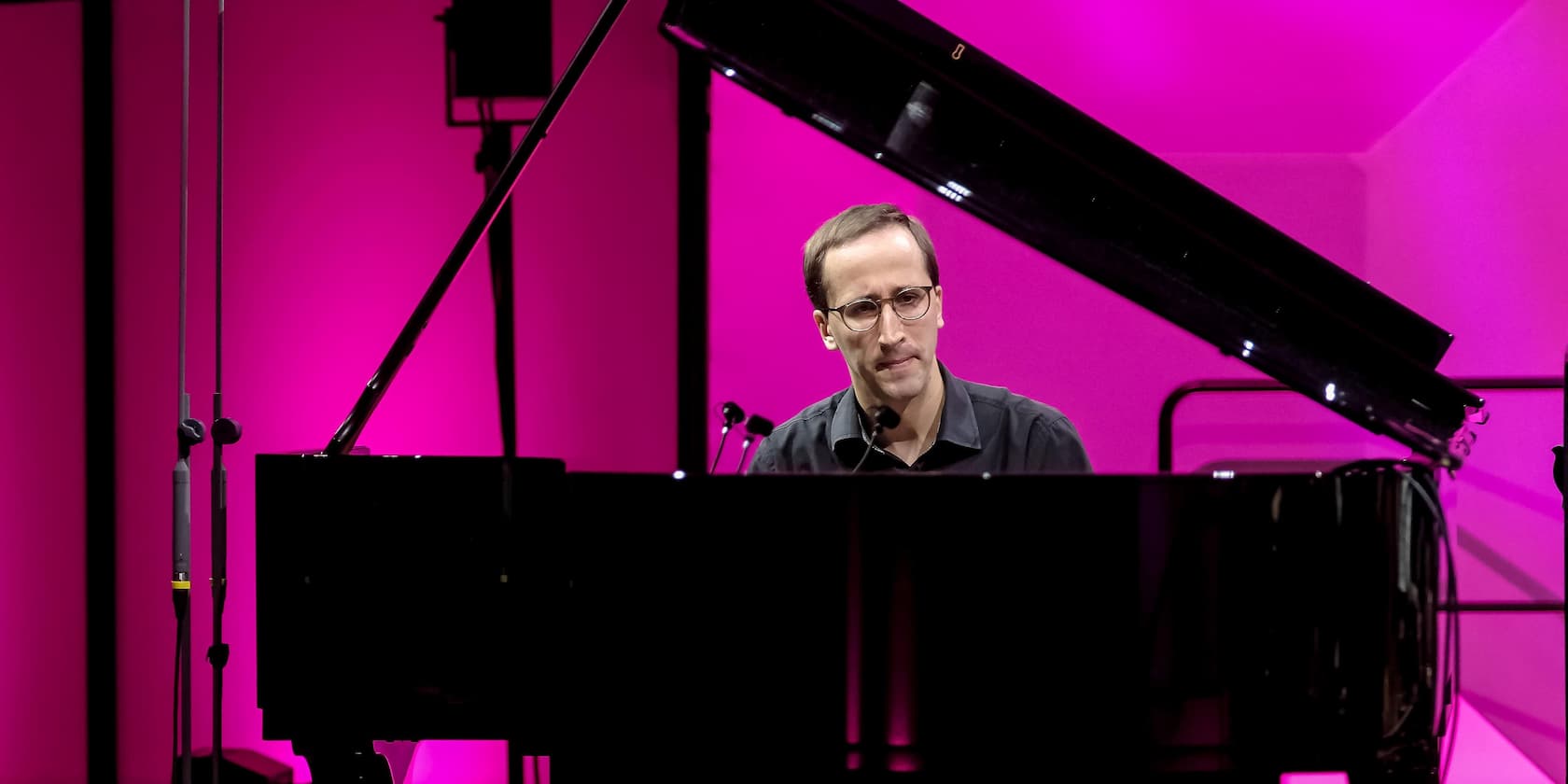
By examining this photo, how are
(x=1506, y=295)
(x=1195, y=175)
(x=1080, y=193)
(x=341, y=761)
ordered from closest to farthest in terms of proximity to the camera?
(x=341, y=761), (x=1080, y=193), (x=1506, y=295), (x=1195, y=175)

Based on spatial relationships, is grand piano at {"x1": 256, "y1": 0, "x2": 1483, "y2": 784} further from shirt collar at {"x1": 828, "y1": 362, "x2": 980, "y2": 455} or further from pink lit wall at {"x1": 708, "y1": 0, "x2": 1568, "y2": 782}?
pink lit wall at {"x1": 708, "y1": 0, "x2": 1568, "y2": 782}

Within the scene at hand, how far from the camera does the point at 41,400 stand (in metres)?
3.07

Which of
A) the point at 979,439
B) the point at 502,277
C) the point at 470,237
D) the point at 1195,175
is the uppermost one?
the point at 1195,175

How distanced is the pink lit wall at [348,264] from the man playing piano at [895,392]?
3.93ft

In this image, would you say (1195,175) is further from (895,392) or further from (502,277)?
(502,277)

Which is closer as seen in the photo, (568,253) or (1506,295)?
(1506,295)

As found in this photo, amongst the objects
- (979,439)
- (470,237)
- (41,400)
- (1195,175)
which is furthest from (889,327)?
(41,400)

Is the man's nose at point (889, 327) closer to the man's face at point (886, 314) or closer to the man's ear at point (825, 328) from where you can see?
the man's face at point (886, 314)

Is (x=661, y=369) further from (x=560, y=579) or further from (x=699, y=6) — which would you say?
(x=560, y=579)

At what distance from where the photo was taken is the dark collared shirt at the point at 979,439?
1.98 metres

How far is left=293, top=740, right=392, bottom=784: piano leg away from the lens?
148 centimetres

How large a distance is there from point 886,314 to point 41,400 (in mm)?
2587

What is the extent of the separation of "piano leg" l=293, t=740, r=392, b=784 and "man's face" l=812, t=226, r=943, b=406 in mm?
977

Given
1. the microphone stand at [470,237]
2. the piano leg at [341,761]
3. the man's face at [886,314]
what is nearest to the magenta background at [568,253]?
the man's face at [886,314]
